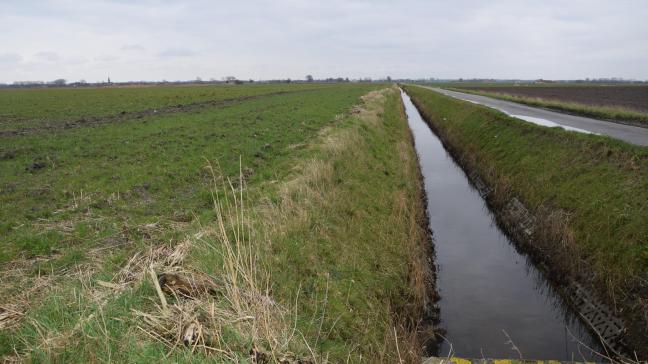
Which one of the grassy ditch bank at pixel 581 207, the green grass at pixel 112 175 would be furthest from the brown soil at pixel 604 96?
the green grass at pixel 112 175

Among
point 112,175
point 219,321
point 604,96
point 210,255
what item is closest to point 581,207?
point 210,255

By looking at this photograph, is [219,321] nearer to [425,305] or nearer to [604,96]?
[425,305]

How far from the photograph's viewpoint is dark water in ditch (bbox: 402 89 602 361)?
7.08 m

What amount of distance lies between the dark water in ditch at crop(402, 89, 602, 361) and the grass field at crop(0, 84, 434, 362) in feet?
2.66

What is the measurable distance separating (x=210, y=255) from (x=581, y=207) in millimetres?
9280

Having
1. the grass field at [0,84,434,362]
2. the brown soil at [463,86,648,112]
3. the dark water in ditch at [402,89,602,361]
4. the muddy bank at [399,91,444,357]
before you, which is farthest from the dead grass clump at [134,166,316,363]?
the brown soil at [463,86,648,112]

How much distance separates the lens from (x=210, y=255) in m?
6.00

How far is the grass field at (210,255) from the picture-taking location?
4.27 m

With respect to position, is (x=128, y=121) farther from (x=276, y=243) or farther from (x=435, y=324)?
(x=435, y=324)

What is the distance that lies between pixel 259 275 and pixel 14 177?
12.2 metres

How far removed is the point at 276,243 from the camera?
280 inches

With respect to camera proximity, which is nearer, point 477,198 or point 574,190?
point 574,190

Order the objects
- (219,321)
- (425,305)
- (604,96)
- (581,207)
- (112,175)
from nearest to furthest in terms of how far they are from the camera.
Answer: (219,321)
(425,305)
(581,207)
(112,175)
(604,96)

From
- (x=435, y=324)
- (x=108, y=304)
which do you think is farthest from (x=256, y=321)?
(x=435, y=324)
